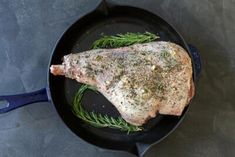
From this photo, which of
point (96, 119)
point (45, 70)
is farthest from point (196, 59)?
point (45, 70)

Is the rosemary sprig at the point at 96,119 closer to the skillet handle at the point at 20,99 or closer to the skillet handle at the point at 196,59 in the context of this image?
the skillet handle at the point at 20,99

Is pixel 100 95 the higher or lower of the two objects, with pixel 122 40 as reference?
lower

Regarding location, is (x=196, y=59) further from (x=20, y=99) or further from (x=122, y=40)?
(x=20, y=99)

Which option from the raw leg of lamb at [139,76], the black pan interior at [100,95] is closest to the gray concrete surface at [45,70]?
the black pan interior at [100,95]

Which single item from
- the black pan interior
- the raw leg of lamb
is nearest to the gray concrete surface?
the black pan interior

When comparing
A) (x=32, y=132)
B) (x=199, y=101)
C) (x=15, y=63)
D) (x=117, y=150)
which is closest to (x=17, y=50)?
(x=15, y=63)

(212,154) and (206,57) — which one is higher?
(206,57)

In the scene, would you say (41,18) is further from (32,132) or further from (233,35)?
(233,35)

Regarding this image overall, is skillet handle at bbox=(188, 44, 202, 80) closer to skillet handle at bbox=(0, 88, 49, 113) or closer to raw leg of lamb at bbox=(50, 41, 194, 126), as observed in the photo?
raw leg of lamb at bbox=(50, 41, 194, 126)
